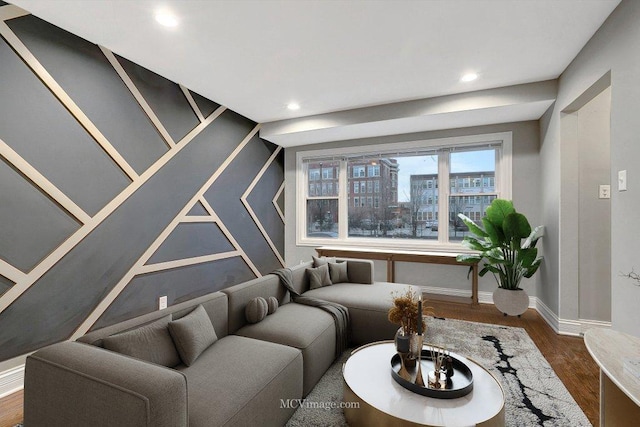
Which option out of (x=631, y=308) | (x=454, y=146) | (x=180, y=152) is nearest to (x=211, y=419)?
(x=631, y=308)

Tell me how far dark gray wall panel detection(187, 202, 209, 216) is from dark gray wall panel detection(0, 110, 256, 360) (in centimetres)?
14

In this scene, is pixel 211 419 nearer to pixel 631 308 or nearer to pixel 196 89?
pixel 631 308

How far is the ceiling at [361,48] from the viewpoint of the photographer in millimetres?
2137

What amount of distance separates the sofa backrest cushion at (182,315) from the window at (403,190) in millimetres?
3227

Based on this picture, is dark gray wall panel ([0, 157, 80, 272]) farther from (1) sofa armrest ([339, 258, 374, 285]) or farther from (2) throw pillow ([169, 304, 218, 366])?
(1) sofa armrest ([339, 258, 374, 285])

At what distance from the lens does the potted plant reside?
3.36 meters

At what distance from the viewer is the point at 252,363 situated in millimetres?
1654

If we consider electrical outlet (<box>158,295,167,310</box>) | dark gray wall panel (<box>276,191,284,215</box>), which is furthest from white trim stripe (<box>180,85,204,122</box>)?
electrical outlet (<box>158,295,167,310</box>)

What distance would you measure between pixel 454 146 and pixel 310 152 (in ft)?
7.75

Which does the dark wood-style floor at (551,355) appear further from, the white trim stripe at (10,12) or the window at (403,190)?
the white trim stripe at (10,12)

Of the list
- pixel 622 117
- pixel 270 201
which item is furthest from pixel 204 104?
pixel 622 117

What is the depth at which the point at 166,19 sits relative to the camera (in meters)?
2.23

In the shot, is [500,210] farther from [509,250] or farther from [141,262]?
[141,262]

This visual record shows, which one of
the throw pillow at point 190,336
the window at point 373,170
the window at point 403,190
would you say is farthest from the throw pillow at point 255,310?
the window at point 373,170
